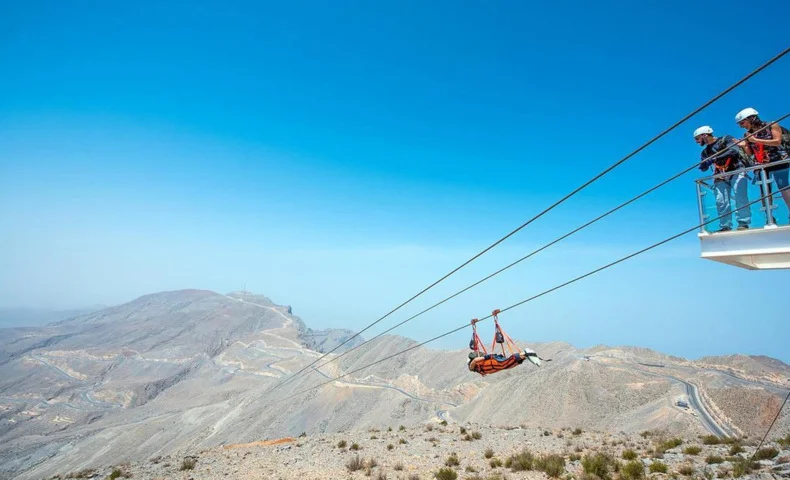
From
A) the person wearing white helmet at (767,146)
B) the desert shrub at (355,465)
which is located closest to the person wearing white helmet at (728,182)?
the person wearing white helmet at (767,146)

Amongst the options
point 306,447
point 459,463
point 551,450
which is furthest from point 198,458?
point 551,450

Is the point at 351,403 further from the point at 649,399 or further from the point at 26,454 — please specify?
the point at 26,454

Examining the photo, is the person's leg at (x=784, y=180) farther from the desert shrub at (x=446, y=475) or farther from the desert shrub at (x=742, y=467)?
the desert shrub at (x=446, y=475)

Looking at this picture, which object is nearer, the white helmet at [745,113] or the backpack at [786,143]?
the backpack at [786,143]

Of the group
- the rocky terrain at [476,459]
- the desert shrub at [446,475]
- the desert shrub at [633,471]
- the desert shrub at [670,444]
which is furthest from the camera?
the desert shrub at [670,444]

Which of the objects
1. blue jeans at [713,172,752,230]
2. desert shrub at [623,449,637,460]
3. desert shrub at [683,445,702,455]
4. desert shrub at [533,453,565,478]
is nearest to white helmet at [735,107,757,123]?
blue jeans at [713,172,752,230]

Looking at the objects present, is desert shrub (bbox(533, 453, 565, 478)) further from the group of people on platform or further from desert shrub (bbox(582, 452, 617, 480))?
the group of people on platform
